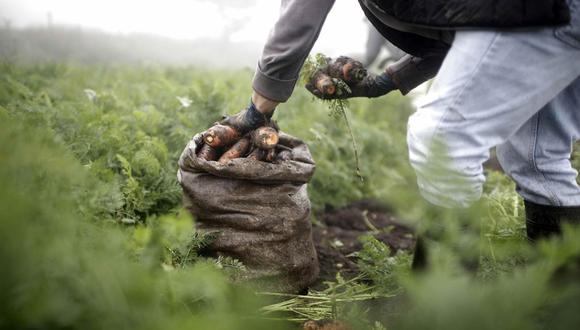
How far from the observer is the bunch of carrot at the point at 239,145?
2160mm

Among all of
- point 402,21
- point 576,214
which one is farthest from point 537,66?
point 576,214

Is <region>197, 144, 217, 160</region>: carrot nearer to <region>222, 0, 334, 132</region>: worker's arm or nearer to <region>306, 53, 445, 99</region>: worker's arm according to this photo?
<region>222, 0, 334, 132</region>: worker's arm

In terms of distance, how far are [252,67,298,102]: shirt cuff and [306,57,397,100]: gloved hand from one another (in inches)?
12.3

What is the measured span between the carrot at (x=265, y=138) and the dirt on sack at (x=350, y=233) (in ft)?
2.77

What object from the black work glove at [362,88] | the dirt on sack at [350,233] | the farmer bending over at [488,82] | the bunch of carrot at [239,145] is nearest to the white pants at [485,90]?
the farmer bending over at [488,82]

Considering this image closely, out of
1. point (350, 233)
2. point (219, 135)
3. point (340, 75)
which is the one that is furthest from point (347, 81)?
point (350, 233)

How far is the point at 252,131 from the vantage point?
88.2 inches

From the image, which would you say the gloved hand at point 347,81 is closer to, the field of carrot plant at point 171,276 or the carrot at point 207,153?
the carrot at point 207,153

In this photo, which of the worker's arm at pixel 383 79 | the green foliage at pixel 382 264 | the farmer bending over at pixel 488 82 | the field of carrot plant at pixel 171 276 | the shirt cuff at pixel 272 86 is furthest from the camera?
the worker's arm at pixel 383 79

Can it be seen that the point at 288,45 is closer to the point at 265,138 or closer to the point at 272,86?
the point at 272,86

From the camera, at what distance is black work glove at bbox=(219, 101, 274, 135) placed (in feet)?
7.19

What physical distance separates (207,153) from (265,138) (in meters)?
0.31

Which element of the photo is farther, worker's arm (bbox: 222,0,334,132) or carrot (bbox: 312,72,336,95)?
carrot (bbox: 312,72,336,95)

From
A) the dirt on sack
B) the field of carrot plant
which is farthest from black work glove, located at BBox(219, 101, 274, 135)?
the dirt on sack
